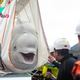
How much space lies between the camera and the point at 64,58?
62.3 inches

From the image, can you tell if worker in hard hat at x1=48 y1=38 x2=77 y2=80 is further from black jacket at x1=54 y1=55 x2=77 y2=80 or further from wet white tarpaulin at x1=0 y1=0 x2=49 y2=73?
wet white tarpaulin at x1=0 y1=0 x2=49 y2=73

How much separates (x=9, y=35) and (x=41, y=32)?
0.31 m

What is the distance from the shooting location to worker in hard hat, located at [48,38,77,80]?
1436mm

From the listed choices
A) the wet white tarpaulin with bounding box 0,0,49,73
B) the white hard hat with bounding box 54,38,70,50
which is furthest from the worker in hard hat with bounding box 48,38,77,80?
the wet white tarpaulin with bounding box 0,0,49,73

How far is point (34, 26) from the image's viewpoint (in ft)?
5.73

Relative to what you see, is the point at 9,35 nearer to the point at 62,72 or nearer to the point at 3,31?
the point at 3,31

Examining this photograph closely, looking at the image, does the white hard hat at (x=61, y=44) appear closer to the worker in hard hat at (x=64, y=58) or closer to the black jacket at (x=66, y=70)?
the worker in hard hat at (x=64, y=58)

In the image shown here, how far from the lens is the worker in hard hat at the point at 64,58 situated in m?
1.44

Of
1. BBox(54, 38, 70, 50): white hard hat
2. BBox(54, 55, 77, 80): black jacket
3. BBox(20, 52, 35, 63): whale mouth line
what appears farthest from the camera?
BBox(54, 38, 70, 50): white hard hat

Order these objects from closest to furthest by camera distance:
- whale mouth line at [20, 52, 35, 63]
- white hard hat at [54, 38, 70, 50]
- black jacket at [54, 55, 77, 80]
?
black jacket at [54, 55, 77, 80] < whale mouth line at [20, 52, 35, 63] < white hard hat at [54, 38, 70, 50]

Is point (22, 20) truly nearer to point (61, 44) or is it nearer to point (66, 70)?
point (61, 44)

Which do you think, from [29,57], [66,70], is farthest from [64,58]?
[29,57]

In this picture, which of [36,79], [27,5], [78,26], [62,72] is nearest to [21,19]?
[27,5]

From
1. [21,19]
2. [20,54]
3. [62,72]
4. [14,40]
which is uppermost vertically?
[21,19]
